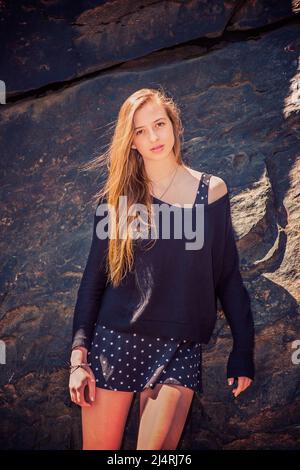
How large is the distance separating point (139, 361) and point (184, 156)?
135cm

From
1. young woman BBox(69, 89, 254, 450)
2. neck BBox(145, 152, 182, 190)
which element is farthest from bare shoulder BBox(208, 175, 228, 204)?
neck BBox(145, 152, 182, 190)

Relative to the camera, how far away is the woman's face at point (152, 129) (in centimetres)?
285

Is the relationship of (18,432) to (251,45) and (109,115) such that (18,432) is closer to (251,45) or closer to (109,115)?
(109,115)

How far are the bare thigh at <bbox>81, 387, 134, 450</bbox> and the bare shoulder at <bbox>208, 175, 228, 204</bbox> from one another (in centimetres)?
95

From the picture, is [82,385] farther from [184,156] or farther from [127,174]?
[184,156]

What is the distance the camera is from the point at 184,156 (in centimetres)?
354

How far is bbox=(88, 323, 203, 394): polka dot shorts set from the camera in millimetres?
2611

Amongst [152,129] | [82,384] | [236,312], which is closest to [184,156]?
[152,129]

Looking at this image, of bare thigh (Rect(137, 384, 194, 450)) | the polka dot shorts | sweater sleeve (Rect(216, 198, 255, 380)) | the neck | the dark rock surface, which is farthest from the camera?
the dark rock surface

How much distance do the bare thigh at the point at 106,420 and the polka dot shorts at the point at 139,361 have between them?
4 cm

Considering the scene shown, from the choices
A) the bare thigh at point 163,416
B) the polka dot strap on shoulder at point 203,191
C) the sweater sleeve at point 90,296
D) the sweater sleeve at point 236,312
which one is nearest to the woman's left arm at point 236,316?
the sweater sleeve at point 236,312

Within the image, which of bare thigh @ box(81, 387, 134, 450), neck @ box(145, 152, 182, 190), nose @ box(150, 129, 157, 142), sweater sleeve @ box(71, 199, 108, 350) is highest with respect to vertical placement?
nose @ box(150, 129, 157, 142)

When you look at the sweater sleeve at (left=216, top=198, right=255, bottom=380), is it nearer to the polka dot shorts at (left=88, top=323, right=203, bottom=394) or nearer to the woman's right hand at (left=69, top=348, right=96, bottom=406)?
the polka dot shorts at (left=88, top=323, right=203, bottom=394)

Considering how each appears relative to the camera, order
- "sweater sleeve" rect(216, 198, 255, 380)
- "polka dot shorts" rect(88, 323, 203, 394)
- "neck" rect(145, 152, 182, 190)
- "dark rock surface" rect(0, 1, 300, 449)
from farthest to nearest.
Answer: "dark rock surface" rect(0, 1, 300, 449), "neck" rect(145, 152, 182, 190), "sweater sleeve" rect(216, 198, 255, 380), "polka dot shorts" rect(88, 323, 203, 394)
